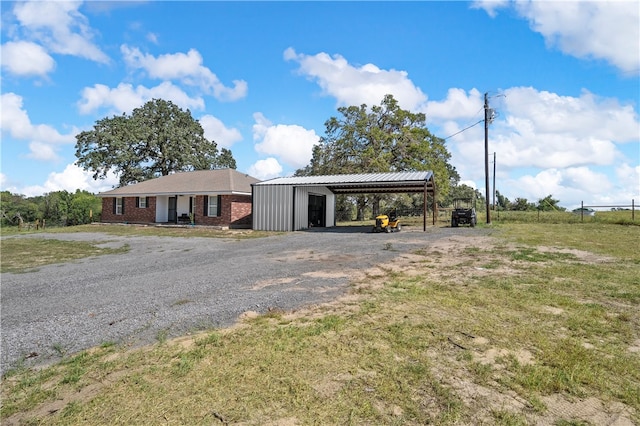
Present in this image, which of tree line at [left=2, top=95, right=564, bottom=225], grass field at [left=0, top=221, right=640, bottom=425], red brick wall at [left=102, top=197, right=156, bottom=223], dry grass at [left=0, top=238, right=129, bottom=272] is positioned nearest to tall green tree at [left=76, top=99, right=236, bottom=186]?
tree line at [left=2, top=95, right=564, bottom=225]

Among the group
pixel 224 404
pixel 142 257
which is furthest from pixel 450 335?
pixel 142 257

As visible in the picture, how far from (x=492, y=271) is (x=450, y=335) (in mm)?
3975

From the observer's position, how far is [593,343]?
11.7ft

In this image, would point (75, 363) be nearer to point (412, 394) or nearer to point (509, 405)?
point (412, 394)

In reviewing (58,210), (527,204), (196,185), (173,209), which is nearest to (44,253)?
(196,185)

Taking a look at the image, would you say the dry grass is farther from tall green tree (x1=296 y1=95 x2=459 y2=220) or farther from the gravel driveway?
tall green tree (x1=296 y1=95 x2=459 y2=220)

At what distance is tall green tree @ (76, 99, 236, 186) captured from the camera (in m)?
35.3

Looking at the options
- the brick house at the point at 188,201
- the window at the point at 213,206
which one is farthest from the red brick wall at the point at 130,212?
the window at the point at 213,206

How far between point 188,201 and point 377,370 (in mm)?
23538

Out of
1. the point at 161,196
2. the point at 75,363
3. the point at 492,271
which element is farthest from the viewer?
the point at 161,196

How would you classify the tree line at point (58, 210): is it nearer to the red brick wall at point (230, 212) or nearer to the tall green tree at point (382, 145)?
the red brick wall at point (230, 212)

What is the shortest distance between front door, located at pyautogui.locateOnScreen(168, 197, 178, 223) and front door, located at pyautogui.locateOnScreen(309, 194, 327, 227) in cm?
1026

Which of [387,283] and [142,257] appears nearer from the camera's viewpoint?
[387,283]

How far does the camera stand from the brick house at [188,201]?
21.8 meters
